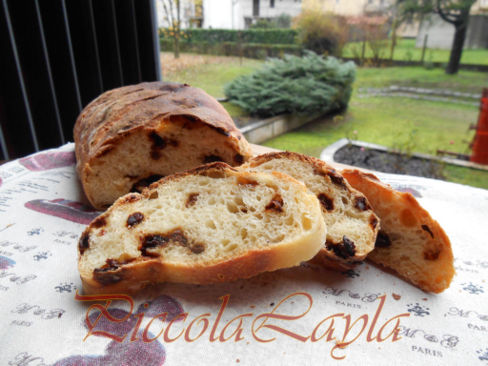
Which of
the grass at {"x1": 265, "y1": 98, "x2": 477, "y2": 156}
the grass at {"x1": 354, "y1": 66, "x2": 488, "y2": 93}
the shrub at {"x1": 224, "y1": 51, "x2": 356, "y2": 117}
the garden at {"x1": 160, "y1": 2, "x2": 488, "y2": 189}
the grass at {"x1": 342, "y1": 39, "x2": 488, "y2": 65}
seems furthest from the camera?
the shrub at {"x1": 224, "y1": 51, "x2": 356, "y2": 117}

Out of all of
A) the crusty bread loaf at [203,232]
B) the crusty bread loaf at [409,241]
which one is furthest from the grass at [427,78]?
the crusty bread loaf at [203,232]

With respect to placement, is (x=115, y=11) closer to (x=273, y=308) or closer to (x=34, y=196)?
(x=34, y=196)

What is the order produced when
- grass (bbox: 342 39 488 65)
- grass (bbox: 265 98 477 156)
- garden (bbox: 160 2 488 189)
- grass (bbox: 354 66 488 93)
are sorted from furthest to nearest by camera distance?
grass (bbox: 265 98 477 156), garden (bbox: 160 2 488 189), grass (bbox: 354 66 488 93), grass (bbox: 342 39 488 65)

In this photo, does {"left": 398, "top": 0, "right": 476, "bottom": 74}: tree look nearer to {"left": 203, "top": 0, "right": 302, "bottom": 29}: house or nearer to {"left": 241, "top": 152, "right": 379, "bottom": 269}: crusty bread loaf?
{"left": 203, "top": 0, "right": 302, "bottom": 29}: house

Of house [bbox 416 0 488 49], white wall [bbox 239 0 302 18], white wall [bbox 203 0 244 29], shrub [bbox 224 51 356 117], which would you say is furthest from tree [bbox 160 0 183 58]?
house [bbox 416 0 488 49]

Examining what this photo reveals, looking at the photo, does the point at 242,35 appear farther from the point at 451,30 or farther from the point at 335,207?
the point at 335,207

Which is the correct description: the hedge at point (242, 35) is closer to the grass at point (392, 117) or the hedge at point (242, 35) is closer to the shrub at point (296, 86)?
the grass at point (392, 117)
